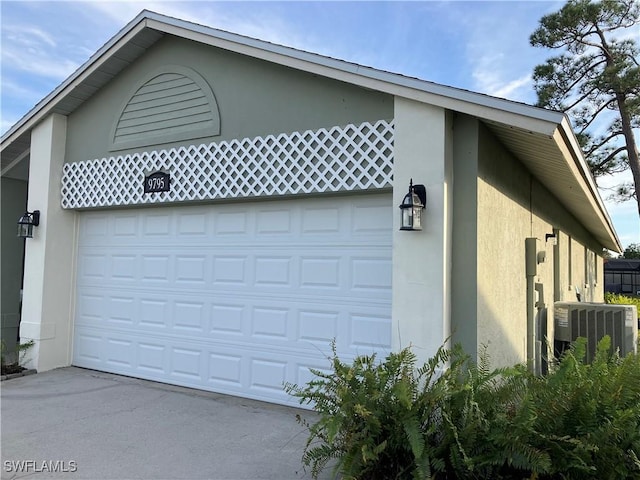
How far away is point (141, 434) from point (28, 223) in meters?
4.02

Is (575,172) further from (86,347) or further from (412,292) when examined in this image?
(86,347)

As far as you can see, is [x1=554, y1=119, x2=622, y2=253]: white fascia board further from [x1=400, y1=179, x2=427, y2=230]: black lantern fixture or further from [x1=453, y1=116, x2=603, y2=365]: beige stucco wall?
[x1=400, y1=179, x2=427, y2=230]: black lantern fixture

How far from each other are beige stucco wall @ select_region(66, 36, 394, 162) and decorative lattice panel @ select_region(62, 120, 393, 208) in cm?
13

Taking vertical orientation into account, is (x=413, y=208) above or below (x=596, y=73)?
below

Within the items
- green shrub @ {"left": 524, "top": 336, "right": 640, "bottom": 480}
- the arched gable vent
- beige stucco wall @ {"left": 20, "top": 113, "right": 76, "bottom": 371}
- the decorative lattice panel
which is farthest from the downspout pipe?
beige stucco wall @ {"left": 20, "top": 113, "right": 76, "bottom": 371}

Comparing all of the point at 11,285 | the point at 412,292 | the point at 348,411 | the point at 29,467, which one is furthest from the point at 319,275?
the point at 11,285

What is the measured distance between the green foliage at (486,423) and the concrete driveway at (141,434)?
0.74 meters

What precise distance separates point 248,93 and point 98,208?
2910 mm

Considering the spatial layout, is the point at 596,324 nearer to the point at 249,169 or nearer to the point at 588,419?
the point at 588,419

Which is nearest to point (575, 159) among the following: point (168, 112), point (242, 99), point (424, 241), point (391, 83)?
point (424, 241)

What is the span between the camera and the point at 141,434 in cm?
433

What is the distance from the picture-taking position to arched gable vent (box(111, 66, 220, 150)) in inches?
232
